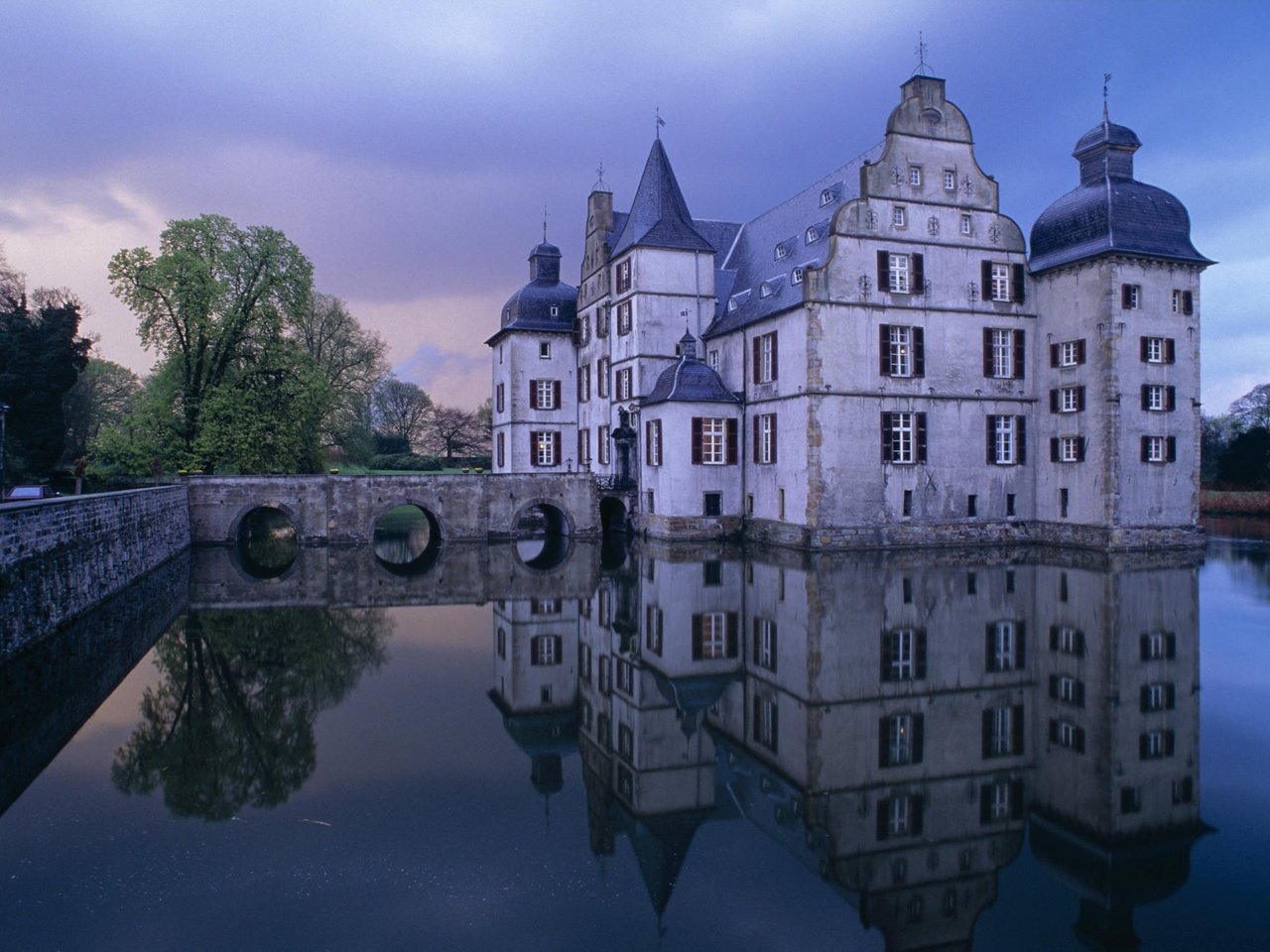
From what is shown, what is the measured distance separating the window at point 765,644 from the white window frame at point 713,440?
47.0ft

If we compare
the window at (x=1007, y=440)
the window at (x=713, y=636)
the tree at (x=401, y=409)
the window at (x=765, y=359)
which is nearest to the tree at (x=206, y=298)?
the window at (x=765, y=359)

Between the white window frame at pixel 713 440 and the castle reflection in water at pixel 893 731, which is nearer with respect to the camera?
the castle reflection in water at pixel 893 731

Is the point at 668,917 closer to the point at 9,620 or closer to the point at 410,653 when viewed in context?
the point at 410,653

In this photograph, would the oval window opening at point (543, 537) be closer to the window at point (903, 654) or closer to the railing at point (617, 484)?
the railing at point (617, 484)

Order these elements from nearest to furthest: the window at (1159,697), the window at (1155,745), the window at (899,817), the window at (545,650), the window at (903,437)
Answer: the window at (899,817)
the window at (1155,745)
the window at (1159,697)
the window at (545,650)
the window at (903,437)

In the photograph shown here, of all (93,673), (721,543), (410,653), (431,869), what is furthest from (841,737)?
(721,543)

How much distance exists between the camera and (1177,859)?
298 inches

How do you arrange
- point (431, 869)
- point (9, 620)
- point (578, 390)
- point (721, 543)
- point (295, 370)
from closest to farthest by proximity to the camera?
point (431, 869)
point (9, 620)
point (721, 543)
point (295, 370)
point (578, 390)

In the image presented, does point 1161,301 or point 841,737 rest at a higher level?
point 1161,301

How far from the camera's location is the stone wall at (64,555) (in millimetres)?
13539

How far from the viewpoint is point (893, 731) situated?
10727 mm

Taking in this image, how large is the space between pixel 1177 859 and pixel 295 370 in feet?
108

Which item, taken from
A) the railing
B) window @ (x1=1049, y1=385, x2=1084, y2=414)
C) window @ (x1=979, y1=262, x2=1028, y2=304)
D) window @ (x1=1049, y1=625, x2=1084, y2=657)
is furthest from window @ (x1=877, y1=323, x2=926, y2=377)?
window @ (x1=1049, y1=625, x2=1084, y2=657)

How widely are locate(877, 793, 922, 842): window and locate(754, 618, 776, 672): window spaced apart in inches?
197
